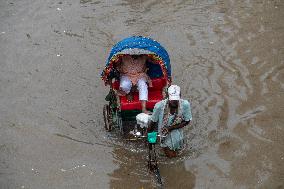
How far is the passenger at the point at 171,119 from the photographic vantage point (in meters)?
7.08

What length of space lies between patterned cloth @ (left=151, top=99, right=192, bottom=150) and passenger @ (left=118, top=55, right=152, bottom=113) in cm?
106

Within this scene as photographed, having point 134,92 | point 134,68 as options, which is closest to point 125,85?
point 134,92

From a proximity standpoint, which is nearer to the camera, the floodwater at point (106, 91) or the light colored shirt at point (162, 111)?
the light colored shirt at point (162, 111)

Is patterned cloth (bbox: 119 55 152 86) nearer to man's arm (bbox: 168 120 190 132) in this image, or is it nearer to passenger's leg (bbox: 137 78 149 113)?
passenger's leg (bbox: 137 78 149 113)

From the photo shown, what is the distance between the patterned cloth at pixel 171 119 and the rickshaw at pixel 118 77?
580 mm

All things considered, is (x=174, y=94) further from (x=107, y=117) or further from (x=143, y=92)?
(x=107, y=117)

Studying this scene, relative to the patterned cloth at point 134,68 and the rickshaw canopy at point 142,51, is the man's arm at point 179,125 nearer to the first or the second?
the rickshaw canopy at point 142,51

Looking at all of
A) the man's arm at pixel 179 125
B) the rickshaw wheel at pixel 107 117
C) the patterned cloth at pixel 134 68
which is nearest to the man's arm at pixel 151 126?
the man's arm at pixel 179 125

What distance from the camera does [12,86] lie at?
9.75m

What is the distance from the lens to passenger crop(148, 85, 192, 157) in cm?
708

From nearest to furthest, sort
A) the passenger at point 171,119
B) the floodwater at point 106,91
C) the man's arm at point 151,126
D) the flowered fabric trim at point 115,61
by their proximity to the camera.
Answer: the passenger at point 171,119 → the man's arm at point 151,126 → the floodwater at point 106,91 → the flowered fabric trim at point 115,61

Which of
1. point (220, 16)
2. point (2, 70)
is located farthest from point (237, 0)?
point (2, 70)

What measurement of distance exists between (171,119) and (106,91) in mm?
2644

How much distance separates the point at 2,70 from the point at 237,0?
7.28 m
